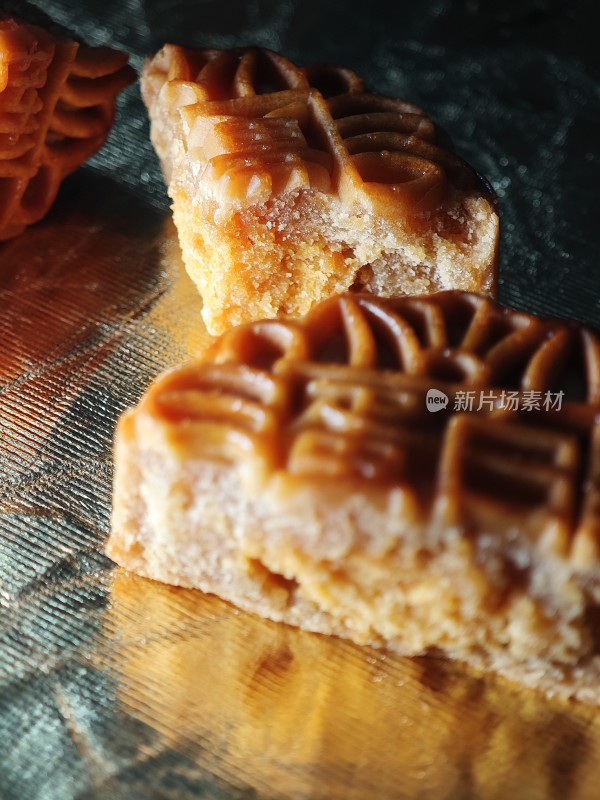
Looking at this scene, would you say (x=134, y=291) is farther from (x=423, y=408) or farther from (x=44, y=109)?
(x=423, y=408)

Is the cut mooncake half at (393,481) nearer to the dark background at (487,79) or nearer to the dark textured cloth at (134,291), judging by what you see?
the dark textured cloth at (134,291)

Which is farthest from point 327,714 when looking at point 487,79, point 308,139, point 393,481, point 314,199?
point 487,79

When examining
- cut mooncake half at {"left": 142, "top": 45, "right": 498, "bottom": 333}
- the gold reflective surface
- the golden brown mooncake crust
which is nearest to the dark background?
the golden brown mooncake crust

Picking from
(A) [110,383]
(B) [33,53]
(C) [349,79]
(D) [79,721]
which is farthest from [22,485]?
→ (C) [349,79]

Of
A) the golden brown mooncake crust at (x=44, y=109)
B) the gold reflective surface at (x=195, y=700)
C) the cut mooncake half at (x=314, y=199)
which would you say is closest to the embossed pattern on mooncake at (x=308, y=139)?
the cut mooncake half at (x=314, y=199)

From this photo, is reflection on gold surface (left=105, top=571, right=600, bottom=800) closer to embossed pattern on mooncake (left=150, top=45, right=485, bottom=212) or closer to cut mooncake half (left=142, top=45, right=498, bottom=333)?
cut mooncake half (left=142, top=45, right=498, bottom=333)
